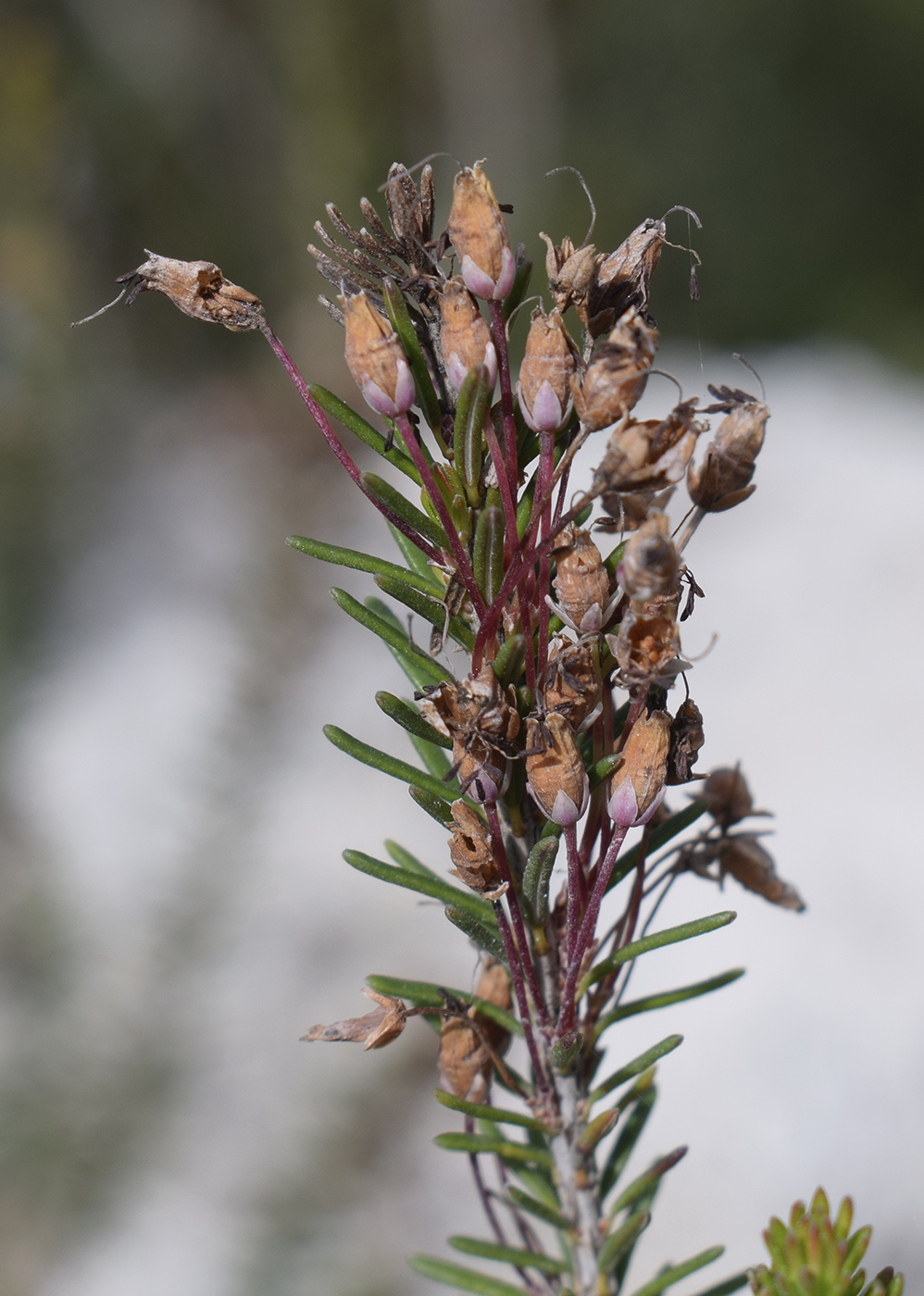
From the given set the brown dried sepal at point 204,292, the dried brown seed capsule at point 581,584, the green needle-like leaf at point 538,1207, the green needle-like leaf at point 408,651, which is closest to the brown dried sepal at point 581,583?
the dried brown seed capsule at point 581,584

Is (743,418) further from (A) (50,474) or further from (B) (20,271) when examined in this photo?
(B) (20,271)

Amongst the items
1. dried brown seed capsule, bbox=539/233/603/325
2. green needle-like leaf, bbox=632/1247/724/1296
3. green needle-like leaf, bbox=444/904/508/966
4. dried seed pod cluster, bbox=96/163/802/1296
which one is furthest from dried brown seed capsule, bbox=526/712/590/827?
green needle-like leaf, bbox=632/1247/724/1296

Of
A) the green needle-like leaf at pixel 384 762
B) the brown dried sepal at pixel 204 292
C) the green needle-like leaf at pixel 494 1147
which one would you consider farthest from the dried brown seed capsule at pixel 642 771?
the brown dried sepal at pixel 204 292

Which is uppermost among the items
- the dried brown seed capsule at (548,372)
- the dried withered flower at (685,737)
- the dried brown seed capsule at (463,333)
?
the dried brown seed capsule at (463,333)

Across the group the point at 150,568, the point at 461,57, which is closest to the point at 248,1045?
the point at 150,568

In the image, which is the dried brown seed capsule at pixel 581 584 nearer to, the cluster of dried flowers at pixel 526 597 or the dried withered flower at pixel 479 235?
the cluster of dried flowers at pixel 526 597

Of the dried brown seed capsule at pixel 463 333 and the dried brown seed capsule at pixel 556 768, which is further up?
the dried brown seed capsule at pixel 463 333

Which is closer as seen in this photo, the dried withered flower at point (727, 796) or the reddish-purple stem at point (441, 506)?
the reddish-purple stem at point (441, 506)
